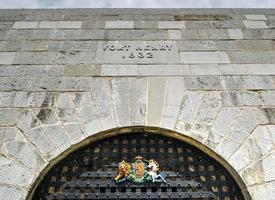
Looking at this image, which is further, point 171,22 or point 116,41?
point 171,22

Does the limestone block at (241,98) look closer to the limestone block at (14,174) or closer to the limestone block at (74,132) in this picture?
the limestone block at (74,132)

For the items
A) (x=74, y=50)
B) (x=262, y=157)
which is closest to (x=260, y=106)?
(x=262, y=157)

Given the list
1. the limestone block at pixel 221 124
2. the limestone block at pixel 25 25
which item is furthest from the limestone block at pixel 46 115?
the limestone block at pixel 221 124

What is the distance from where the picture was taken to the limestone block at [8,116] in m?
3.35

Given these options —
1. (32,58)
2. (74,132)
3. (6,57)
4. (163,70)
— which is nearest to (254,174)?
(163,70)

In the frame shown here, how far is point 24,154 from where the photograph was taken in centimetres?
314

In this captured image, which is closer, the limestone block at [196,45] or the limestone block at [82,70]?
the limestone block at [82,70]

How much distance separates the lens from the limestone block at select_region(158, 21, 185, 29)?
4.35 metres

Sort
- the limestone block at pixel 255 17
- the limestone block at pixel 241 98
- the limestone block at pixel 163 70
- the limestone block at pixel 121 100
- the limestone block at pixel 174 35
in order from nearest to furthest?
the limestone block at pixel 121 100
the limestone block at pixel 241 98
the limestone block at pixel 163 70
the limestone block at pixel 174 35
the limestone block at pixel 255 17

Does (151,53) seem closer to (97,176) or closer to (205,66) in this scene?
(205,66)

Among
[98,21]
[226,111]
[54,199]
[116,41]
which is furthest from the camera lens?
[98,21]

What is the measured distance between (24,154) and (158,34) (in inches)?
89.1

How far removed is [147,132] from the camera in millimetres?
3443

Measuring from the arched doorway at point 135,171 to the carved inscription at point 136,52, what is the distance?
994 mm
